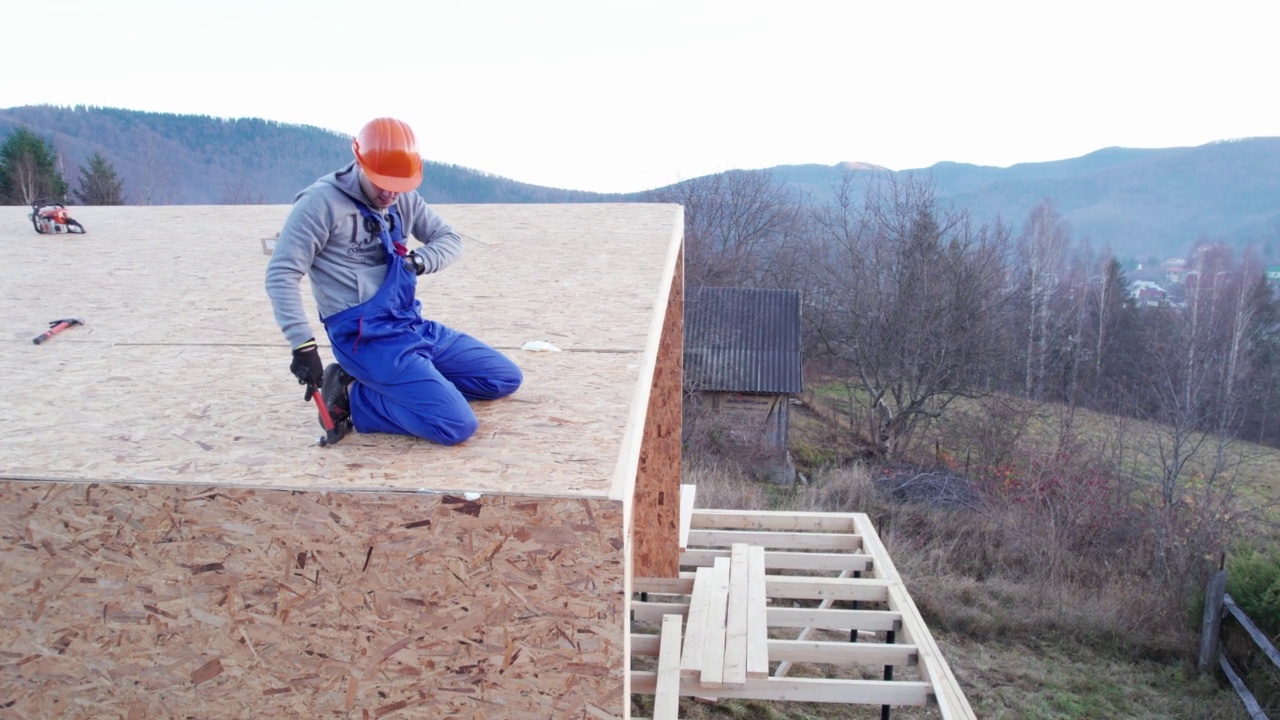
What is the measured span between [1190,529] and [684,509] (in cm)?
1105

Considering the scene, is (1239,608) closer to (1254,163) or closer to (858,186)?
(858,186)

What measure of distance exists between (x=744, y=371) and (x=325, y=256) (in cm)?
1998

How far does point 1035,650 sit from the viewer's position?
862 cm

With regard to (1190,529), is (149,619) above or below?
above

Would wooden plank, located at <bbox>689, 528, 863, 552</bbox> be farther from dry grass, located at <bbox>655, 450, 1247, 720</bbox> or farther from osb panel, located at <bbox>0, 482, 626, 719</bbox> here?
osb panel, located at <bbox>0, 482, 626, 719</bbox>

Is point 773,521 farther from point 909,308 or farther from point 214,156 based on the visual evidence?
point 214,156

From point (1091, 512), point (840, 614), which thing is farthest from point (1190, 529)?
point (840, 614)

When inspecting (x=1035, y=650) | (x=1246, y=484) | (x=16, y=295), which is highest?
(x=16, y=295)

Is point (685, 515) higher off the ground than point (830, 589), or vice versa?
point (685, 515)

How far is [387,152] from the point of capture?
308 cm

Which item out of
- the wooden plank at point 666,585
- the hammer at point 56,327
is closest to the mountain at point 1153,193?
the wooden plank at point 666,585

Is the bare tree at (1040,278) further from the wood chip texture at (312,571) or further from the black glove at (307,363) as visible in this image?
the black glove at (307,363)

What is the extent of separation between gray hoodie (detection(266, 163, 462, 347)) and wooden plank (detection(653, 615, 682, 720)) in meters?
2.71

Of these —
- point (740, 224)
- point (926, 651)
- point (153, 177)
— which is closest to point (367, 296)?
point (926, 651)
